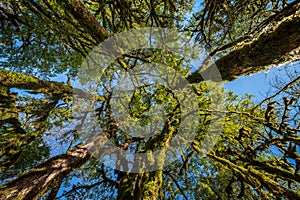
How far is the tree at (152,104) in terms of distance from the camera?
3104 mm

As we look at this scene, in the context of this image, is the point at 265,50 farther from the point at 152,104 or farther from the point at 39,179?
the point at 152,104

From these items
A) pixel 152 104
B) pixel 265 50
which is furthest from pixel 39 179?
→ pixel 152 104

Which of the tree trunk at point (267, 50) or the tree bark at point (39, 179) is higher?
the tree trunk at point (267, 50)

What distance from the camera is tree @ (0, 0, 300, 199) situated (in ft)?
10.2

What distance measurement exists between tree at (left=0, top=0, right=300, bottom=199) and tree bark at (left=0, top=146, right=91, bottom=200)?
0.02 m

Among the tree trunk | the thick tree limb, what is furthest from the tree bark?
the thick tree limb

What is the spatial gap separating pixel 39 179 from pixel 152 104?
18.7 feet

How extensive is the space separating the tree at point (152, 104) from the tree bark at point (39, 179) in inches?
0.9

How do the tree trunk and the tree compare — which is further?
the tree

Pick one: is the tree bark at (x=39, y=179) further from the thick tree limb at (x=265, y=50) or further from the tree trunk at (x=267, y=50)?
the thick tree limb at (x=265, y=50)

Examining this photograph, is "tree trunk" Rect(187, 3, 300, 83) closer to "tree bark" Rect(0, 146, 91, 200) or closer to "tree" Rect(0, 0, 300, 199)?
"tree" Rect(0, 0, 300, 199)

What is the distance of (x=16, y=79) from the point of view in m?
3.37

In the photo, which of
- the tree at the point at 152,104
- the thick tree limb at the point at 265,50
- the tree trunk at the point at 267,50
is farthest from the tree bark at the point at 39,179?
the thick tree limb at the point at 265,50

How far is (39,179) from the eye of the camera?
141 inches
